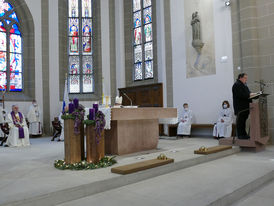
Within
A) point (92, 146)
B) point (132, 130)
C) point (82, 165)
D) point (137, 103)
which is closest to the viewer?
point (82, 165)

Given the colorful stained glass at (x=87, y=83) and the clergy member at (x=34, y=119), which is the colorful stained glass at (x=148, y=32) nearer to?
the colorful stained glass at (x=87, y=83)

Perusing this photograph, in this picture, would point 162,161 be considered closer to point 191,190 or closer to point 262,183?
point 191,190

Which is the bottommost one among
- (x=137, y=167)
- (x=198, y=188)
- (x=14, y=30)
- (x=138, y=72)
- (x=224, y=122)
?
(x=198, y=188)

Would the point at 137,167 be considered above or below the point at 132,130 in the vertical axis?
below

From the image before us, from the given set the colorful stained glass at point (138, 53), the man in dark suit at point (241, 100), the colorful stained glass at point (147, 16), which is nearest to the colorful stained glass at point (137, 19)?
the colorful stained glass at point (147, 16)

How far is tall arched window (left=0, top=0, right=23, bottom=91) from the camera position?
11.3 metres

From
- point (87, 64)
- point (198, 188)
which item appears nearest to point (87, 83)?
point (87, 64)

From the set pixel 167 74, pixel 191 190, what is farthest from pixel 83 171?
pixel 167 74

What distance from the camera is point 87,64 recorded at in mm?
13031

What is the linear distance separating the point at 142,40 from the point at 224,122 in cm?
568

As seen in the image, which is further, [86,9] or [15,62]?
[86,9]

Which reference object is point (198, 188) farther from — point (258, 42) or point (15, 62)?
point (15, 62)

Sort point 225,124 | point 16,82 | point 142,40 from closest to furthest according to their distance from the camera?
point 225,124 → point 16,82 → point 142,40

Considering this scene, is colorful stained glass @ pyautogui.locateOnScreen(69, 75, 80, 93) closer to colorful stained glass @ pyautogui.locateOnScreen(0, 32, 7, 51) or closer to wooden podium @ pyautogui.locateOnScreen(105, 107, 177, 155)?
colorful stained glass @ pyautogui.locateOnScreen(0, 32, 7, 51)
